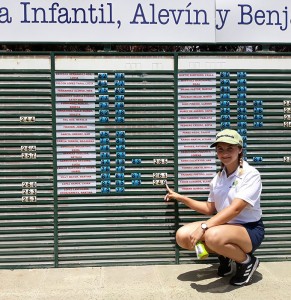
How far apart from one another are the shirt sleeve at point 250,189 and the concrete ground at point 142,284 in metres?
0.95

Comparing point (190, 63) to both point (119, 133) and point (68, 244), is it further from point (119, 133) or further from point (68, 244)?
point (68, 244)

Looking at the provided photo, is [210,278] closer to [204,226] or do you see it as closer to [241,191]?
[204,226]

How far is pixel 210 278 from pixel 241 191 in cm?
113

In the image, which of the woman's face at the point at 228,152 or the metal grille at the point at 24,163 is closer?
the woman's face at the point at 228,152

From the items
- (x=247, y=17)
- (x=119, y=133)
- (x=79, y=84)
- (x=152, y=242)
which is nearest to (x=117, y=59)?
(x=79, y=84)

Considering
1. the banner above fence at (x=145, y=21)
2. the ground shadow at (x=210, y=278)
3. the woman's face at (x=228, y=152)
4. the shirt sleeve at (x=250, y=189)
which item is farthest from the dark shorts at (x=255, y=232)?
the banner above fence at (x=145, y=21)

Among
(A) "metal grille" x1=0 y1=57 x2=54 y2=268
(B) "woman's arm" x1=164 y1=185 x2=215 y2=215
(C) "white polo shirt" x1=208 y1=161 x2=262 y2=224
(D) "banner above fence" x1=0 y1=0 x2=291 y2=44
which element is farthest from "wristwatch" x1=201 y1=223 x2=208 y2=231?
(D) "banner above fence" x1=0 y1=0 x2=291 y2=44

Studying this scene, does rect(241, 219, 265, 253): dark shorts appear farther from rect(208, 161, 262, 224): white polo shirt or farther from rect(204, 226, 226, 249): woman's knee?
rect(204, 226, 226, 249): woman's knee

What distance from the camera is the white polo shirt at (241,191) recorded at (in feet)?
15.3

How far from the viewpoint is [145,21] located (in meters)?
5.32

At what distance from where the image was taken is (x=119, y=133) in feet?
17.8

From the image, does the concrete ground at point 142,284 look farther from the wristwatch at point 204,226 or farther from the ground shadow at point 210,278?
the wristwatch at point 204,226

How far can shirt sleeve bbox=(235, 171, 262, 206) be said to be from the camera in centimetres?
464

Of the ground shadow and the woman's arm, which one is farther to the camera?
the woman's arm
